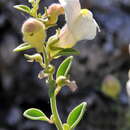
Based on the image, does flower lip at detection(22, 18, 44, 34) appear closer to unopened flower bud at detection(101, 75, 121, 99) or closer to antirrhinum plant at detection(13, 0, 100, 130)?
antirrhinum plant at detection(13, 0, 100, 130)

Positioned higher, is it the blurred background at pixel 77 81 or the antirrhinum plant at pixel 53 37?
the antirrhinum plant at pixel 53 37

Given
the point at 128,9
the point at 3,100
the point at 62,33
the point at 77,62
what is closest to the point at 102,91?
the point at 77,62

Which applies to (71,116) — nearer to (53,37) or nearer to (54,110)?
(54,110)

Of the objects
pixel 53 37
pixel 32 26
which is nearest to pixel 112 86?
pixel 53 37

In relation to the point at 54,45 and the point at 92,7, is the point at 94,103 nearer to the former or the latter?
the point at 92,7

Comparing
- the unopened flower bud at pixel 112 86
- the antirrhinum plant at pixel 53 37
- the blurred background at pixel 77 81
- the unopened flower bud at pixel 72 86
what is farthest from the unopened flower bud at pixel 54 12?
the blurred background at pixel 77 81

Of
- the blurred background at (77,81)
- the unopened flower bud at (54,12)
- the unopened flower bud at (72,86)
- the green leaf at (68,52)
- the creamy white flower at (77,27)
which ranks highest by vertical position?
the unopened flower bud at (54,12)

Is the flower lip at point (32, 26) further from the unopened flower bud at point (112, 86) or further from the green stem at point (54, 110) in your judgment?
the unopened flower bud at point (112, 86)

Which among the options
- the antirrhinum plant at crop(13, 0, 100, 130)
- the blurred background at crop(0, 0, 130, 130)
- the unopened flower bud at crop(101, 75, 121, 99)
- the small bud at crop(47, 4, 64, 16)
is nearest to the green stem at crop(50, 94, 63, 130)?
the antirrhinum plant at crop(13, 0, 100, 130)
